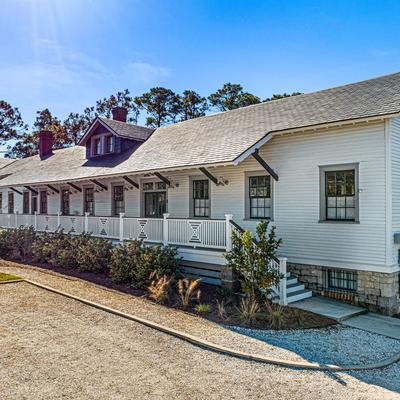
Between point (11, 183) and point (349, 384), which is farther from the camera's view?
point (11, 183)

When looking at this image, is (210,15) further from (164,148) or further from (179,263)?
(179,263)

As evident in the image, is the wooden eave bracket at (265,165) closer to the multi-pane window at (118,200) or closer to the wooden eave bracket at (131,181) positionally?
the wooden eave bracket at (131,181)

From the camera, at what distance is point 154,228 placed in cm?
1346

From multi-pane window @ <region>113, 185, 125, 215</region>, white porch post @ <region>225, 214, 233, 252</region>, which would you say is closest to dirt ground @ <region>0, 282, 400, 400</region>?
white porch post @ <region>225, 214, 233, 252</region>

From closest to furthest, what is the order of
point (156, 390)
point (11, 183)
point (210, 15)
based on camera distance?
point (156, 390)
point (210, 15)
point (11, 183)

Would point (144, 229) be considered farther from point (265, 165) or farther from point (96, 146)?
point (96, 146)

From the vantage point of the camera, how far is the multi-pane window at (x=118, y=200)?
58.2 ft

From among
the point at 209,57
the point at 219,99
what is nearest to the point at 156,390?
the point at 209,57

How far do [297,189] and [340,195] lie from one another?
1.28 meters

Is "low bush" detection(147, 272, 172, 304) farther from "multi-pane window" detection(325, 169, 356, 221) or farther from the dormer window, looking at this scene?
the dormer window

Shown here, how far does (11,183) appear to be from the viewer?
22.6 m

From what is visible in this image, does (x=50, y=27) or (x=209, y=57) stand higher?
(x=209, y=57)

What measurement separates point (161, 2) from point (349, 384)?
453 inches

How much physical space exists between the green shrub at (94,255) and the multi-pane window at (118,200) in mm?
3321
